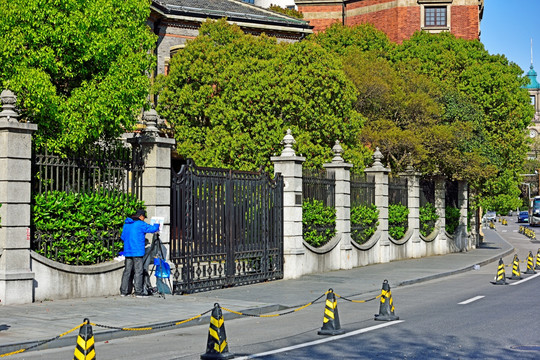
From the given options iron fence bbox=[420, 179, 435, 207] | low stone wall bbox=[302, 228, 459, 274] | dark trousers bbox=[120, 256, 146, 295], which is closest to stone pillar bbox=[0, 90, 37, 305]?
dark trousers bbox=[120, 256, 146, 295]

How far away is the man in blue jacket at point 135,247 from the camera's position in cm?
1612

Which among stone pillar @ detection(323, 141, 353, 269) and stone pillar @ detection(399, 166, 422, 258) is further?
stone pillar @ detection(399, 166, 422, 258)

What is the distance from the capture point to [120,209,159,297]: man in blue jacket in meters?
16.1

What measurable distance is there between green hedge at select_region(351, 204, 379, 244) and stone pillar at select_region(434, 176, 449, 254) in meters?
7.87

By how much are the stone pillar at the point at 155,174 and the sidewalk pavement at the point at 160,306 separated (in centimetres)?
184

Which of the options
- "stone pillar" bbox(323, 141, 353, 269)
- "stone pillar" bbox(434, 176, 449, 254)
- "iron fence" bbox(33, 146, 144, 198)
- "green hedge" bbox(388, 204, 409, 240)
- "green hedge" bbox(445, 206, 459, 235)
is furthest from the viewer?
"green hedge" bbox(445, 206, 459, 235)

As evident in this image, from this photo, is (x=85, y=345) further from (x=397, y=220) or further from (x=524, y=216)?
(x=524, y=216)

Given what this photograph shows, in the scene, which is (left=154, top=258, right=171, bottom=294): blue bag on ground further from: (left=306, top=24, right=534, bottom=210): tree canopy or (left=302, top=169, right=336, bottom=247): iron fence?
(left=306, top=24, right=534, bottom=210): tree canopy

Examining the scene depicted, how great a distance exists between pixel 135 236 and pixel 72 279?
5.01 feet

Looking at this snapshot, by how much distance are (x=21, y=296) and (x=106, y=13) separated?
22.7 feet

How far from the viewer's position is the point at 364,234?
27641 millimetres

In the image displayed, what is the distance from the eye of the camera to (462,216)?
39094 millimetres

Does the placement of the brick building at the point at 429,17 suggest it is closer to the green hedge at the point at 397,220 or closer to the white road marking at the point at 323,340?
the green hedge at the point at 397,220

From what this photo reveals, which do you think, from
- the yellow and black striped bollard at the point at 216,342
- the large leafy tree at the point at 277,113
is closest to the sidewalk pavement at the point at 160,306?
the yellow and black striped bollard at the point at 216,342
